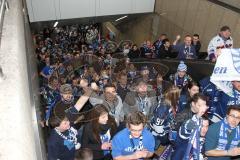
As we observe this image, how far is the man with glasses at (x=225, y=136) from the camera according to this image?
3.42 m

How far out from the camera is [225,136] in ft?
11.3

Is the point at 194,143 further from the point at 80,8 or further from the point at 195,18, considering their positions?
the point at 80,8

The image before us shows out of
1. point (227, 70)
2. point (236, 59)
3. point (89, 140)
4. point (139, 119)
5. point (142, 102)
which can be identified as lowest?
point (89, 140)

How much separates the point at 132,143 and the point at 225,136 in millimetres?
1049

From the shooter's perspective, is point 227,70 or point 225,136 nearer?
point 225,136

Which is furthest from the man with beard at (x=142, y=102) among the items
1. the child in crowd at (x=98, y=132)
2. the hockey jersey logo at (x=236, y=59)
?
the hockey jersey logo at (x=236, y=59)

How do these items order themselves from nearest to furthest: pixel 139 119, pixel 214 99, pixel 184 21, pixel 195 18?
pixel 139 119 < pixel 214 99 < pixel 195 18 < pixel 184 21

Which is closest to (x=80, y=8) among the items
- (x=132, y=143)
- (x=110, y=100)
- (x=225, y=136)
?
(x=110, y=100)

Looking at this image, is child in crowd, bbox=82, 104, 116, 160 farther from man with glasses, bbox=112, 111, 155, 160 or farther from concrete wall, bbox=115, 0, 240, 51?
concrete wall, bbox=115, 0, 240, 51

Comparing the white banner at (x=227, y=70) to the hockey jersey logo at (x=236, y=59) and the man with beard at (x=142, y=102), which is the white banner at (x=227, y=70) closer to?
the hockey jersey logo at (x=236, y=59)

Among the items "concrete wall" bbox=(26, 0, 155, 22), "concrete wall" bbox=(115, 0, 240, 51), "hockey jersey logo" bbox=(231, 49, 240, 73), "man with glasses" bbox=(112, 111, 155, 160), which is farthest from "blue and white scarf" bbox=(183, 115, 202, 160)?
"concrete wall" bbox=(26, 0, 155, 22)

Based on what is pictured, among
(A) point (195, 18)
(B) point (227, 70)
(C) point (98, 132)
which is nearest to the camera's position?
(C) point (98, 132)

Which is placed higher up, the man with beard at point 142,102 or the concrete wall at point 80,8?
the concrete wall at point 80,8

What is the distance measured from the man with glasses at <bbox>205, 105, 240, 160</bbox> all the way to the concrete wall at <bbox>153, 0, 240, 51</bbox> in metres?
5.29
